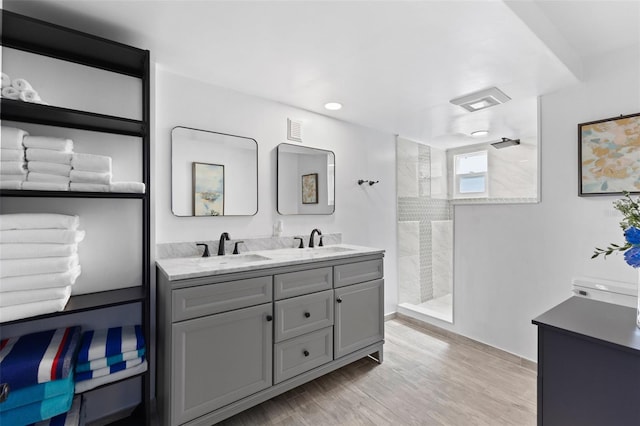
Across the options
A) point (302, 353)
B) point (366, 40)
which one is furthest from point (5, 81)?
point (302, 353)

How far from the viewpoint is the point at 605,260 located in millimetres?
2084

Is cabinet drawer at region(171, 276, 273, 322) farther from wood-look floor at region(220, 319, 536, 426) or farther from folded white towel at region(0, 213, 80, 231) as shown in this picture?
wood-look floor at region(220, 319, 536, 426)

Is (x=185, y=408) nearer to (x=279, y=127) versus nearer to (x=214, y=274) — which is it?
(x=214, y=274)

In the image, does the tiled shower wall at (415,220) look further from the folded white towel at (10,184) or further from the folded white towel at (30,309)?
the folded white towel at (10,184)

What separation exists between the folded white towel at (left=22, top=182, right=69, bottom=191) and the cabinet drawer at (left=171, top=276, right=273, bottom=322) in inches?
27.8

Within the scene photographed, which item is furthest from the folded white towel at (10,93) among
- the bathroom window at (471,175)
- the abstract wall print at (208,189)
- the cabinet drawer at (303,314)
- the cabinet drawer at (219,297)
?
the bathroom window at (471,175)

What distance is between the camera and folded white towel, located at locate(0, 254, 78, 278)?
1.22 meters

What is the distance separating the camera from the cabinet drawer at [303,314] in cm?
189

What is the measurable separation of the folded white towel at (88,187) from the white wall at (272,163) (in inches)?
Result: 22.2

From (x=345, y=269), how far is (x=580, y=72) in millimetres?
2261

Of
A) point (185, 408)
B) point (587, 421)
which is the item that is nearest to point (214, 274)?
point (185, 408)

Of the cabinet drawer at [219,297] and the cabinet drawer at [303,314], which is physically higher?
the cabinet drawer at [219,297]

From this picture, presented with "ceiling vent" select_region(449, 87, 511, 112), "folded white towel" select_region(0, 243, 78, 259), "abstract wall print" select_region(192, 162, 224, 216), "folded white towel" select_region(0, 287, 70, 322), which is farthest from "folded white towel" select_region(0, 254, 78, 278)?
"ceiling vent" select_region(449, 87, 511, 112)

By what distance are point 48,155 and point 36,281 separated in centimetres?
57
